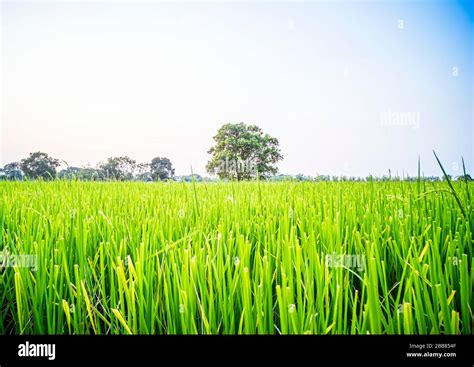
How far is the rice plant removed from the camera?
688 millimetres

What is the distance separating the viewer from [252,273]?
858mm

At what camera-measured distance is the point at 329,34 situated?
915mm

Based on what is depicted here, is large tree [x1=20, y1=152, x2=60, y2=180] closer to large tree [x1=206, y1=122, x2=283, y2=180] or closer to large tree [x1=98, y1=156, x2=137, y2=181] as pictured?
large tree [x1=98, y1=156, x2=137, y2=181]

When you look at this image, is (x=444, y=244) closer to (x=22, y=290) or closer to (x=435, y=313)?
(x=435, y=313)

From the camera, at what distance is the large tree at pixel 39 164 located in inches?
38.5

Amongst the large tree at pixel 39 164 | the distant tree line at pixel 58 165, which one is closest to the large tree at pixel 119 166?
the distant tree line at pixel 58 165

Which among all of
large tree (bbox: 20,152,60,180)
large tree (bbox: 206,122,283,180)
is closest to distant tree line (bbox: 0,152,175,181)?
large tree (bbox: 20,152,60,180)

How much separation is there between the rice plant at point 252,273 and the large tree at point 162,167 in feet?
0.49

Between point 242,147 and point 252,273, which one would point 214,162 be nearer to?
point 242,147

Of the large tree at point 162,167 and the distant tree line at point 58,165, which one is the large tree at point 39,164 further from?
the large tree at point 162,167

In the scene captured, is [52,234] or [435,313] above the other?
[52,234]

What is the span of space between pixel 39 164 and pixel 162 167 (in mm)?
395
